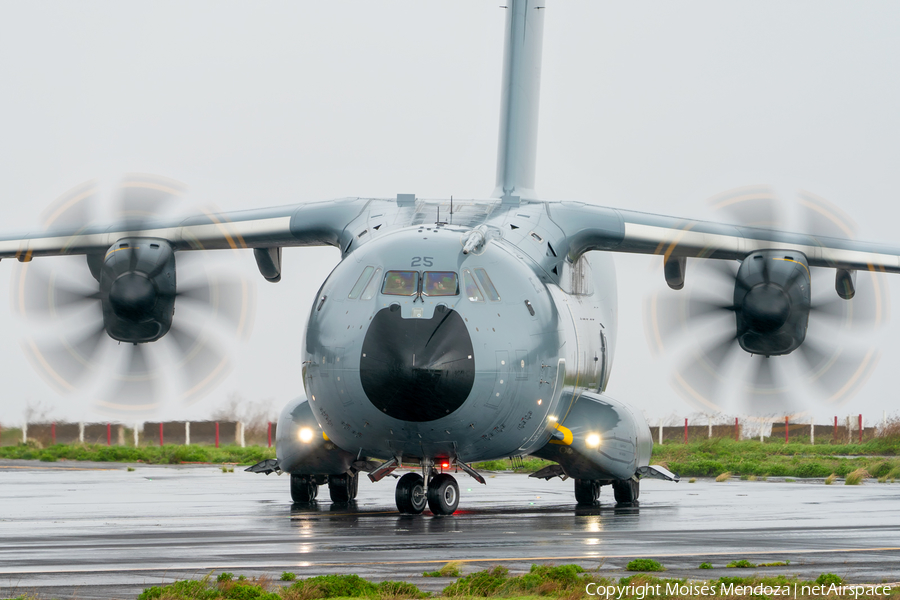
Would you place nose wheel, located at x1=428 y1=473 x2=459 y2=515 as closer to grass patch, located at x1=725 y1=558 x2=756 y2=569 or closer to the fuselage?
the fuselage

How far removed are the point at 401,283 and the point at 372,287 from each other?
1.43ft

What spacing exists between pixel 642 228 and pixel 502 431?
5.72 meters

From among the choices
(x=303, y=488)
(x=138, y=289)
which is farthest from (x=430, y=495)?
(x=138, y=289)

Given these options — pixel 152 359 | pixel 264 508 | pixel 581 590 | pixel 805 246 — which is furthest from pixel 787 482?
pixel 581 590

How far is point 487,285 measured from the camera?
51.9ft

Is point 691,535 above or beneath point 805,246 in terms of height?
beneath

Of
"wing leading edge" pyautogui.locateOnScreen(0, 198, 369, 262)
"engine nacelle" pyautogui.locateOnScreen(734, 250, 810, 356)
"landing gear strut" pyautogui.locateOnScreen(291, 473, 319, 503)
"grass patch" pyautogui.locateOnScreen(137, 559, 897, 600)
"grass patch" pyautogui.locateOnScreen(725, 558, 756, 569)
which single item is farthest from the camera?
"landing gear strut" pyautogui.locateOnScreen(291, 473, 319, 503)

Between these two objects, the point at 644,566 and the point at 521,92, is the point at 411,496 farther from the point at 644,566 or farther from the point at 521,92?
the point at 521,92

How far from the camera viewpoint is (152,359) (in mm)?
19750

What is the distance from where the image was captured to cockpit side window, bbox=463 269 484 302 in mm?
15468

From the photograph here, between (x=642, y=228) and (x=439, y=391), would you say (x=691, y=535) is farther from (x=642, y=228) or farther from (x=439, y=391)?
(x=642, y=228)

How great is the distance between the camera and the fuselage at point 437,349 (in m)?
14.6

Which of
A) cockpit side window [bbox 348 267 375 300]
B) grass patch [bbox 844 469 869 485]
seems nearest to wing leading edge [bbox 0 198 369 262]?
cockpit side window [bbox 348 267 375 300]

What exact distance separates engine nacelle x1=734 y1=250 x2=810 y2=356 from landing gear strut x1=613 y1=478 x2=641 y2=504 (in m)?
3.18
